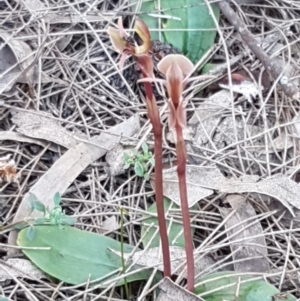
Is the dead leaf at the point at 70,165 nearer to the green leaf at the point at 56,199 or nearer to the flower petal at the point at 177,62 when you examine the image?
the green leaf at the point at 56,199

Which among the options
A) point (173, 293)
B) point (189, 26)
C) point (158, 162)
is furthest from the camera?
point (189, 26)

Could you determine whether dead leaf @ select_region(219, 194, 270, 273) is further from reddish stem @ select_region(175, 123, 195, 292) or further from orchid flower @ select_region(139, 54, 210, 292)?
orchid flower @ select_region(139, 54, 210, 292)

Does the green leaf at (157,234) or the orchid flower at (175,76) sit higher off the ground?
the orchid flower at (175,76)

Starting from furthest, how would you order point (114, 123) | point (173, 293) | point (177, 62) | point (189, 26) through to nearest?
point (189, 26), point (114, 123), point (173, 293), point (177, 62)

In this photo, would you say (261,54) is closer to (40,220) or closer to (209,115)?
Answer: (209,115)

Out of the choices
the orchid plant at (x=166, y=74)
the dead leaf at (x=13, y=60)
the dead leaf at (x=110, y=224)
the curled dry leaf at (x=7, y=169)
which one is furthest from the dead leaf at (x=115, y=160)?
the orchid plant at (x=166, y=74)

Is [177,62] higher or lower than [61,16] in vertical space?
higher

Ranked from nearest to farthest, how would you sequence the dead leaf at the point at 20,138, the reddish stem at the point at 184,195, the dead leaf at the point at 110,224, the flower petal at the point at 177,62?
the flower petal at the point at 177,62
the reddish stem at the point at 184,195
the dead leaf at the point at 110,224
the dead leaf at the point at 20,138

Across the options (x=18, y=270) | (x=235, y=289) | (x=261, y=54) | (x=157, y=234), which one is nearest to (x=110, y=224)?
(x=157, y=234)
